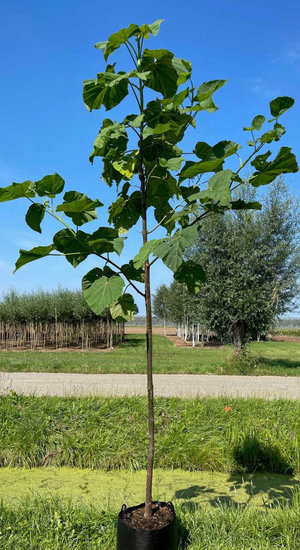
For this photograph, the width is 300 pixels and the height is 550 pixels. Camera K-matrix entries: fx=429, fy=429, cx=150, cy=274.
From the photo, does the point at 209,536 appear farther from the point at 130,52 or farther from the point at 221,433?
the point at 130,52

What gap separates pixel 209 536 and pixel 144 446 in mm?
1864

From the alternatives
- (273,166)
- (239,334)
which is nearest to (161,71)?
(273,166)

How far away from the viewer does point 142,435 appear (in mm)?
4645

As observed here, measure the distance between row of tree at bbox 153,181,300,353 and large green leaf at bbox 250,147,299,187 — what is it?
11.2 metres

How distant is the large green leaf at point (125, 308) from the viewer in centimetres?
242

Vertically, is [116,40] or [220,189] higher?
[116,40]

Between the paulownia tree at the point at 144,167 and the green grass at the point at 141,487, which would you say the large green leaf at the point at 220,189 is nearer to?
the paulownia tree at the point at 144,167

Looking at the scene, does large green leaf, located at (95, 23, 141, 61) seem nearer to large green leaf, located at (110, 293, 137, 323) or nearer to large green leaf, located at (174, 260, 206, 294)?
large green leaf, located at (174, 260, 206, 294)

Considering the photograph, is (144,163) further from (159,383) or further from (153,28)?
(159,383)

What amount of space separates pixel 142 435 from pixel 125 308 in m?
2.70

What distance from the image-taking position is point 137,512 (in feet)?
8.65

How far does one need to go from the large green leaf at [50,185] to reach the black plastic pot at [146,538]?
1863mm

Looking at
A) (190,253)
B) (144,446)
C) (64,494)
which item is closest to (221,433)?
(144,446)

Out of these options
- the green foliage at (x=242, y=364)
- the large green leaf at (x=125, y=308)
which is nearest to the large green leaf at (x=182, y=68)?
the large green leaf at (x=125, y=308)
